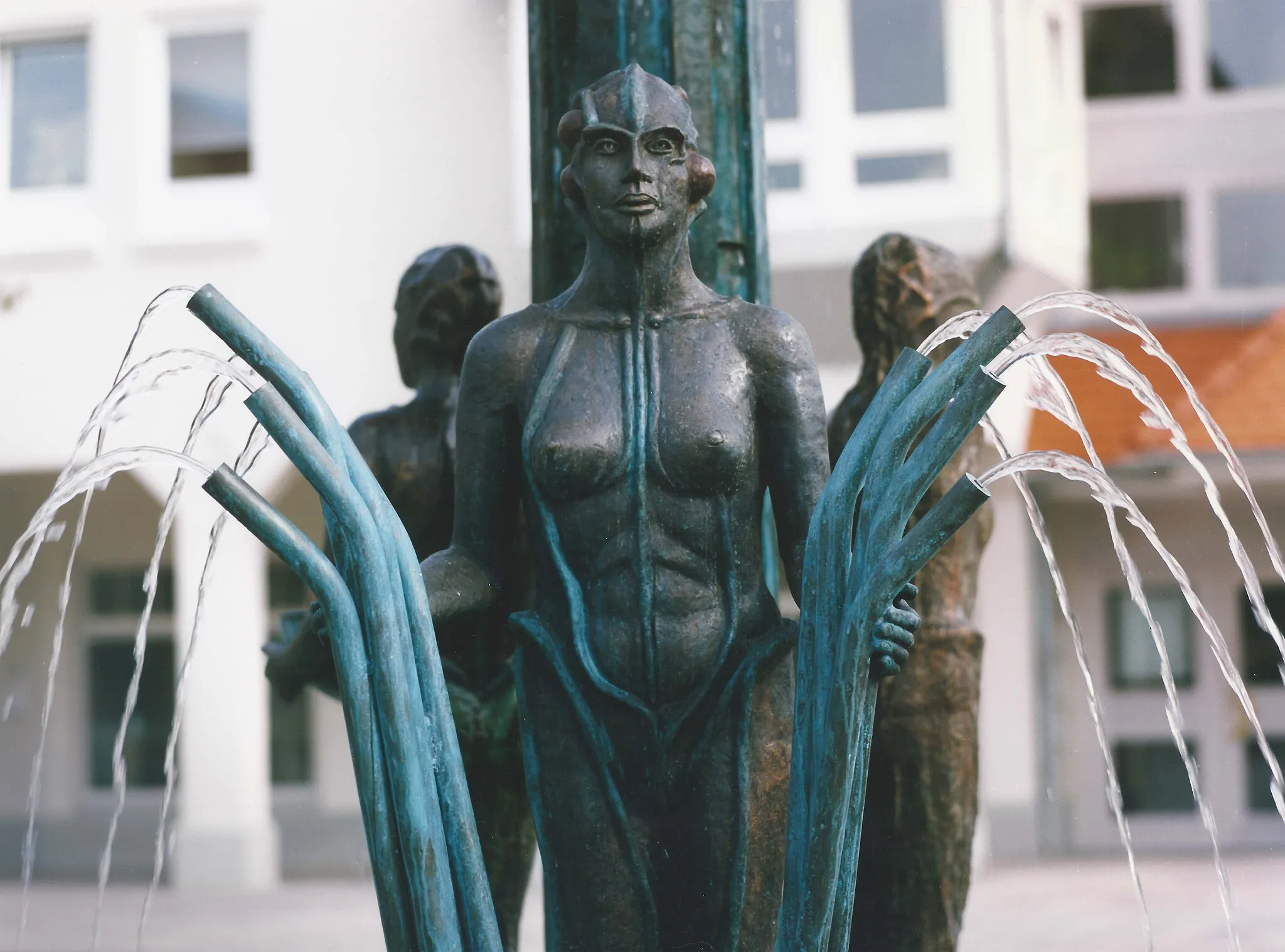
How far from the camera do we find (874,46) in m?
12.4

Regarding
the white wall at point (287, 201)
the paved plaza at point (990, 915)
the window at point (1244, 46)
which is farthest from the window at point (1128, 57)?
the paved plaza at point (990, 915)

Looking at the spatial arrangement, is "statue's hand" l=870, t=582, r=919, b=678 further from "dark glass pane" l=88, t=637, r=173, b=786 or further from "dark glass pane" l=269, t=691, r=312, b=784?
"dark glass pane" l=88, t=637, r=173, b=786

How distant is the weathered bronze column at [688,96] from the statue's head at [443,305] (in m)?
0.37

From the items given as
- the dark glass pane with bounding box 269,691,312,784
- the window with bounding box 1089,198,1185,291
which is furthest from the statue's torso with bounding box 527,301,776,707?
the window with bounding box 1089,198,1185,291

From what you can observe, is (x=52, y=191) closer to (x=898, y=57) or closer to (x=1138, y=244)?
(x=898, y=57)

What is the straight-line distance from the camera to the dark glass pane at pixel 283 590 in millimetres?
14375

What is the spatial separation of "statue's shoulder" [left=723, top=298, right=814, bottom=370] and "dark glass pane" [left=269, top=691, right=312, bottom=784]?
12.4 meters

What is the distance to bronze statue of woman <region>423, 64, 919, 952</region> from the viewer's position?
2498mm

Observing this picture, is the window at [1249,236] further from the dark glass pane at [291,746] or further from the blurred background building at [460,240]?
the dark glass pane at [291,746]

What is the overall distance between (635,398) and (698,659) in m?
0.35

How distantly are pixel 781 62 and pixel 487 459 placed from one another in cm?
611

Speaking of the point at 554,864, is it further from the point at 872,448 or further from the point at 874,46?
the point at 874,46

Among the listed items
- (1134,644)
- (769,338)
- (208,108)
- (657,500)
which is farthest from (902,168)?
(657,500)

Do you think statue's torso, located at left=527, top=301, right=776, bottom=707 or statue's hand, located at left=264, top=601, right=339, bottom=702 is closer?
statue's torso, located at left=527, top=301, right=776, bottom=707
